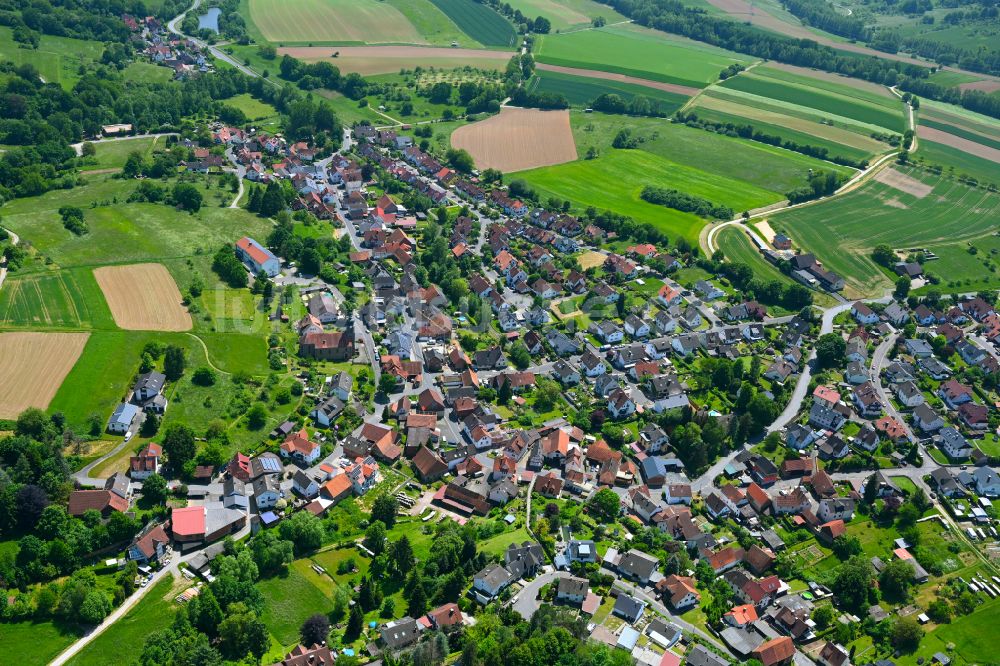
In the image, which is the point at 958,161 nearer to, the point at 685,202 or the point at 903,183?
the point at 903,183

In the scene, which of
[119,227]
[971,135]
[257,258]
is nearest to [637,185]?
[257,258]

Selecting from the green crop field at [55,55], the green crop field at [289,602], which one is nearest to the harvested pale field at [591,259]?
the green crop field at [289,602]

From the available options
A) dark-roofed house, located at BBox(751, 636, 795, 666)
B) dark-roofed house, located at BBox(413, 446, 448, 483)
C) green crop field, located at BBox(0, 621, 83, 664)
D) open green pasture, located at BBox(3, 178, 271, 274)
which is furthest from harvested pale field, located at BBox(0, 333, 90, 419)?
dark-roofed house, located at BBox(751, 636, 795, 666)

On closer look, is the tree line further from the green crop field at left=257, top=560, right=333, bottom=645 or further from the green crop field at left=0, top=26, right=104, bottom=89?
the green crop field at left=0, top=26, right=104, bottom=89

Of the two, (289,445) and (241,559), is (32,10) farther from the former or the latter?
(241,559)

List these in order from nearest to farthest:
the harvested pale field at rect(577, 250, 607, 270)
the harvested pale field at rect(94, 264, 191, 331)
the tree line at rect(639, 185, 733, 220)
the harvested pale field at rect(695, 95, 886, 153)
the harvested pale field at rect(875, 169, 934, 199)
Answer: the harvested pale field at rect(94, 264, 191, 331) < the harvested pale field at rect(577, 250, 607, 270) < the tree line at rect(639, 185, 733, 220) < the harvested pale field at rect(875, 169, 934, 199) < the harvested pale field at rect(695, 95, 886, 153)

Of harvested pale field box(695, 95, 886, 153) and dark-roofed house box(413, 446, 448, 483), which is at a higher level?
harvested pale field box(695, 95, 886, 153)
